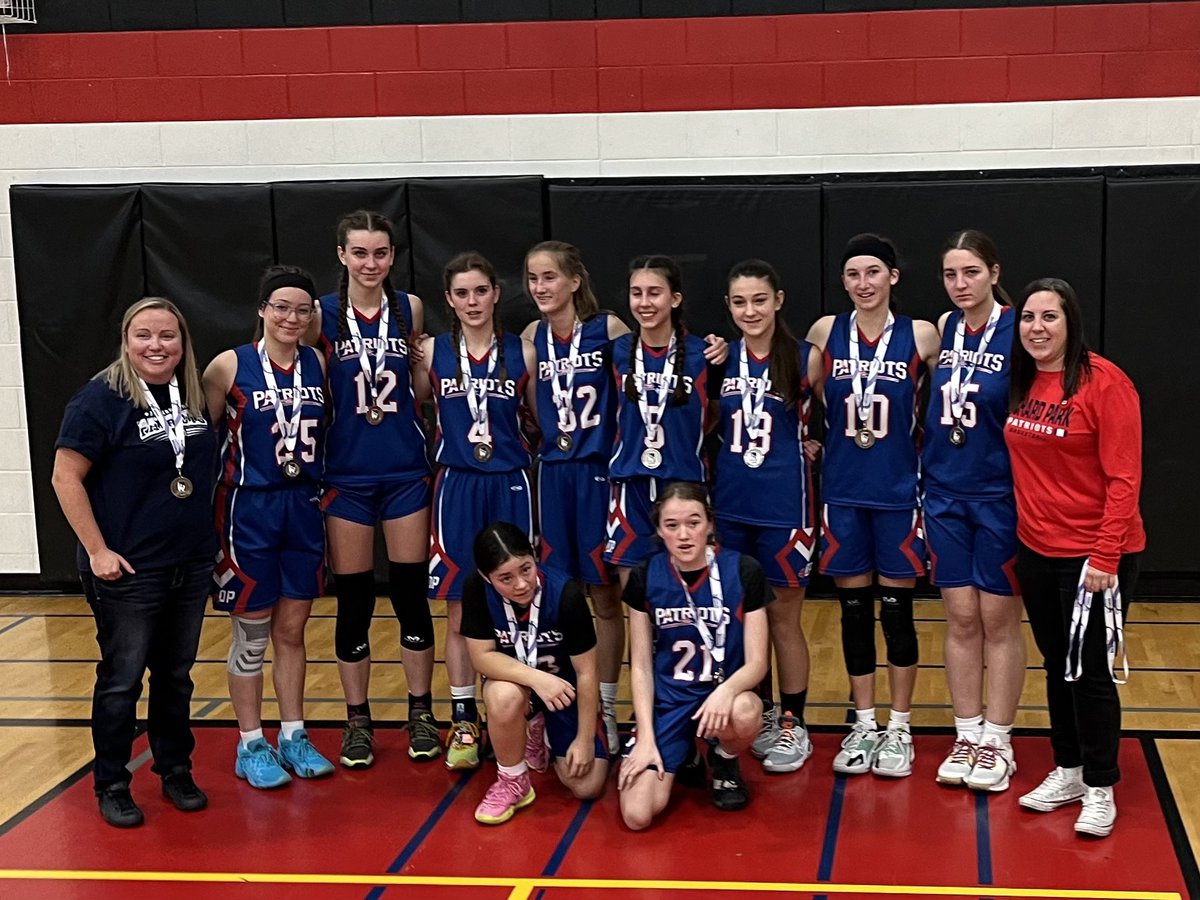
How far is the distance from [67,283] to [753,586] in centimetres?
475

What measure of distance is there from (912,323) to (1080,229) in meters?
2.67

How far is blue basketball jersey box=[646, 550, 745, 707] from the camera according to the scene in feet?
14.8

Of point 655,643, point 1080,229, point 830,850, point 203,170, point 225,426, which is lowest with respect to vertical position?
point 830,850

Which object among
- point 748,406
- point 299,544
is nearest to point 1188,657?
point 748,406

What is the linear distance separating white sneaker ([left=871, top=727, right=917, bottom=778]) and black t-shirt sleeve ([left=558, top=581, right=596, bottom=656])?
3.57 ft

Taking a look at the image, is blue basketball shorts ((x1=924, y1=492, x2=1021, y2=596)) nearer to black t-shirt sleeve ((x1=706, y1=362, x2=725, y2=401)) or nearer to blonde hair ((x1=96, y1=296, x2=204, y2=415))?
black t-shirt sleeve ((x1=706, y1=362, x2=725, y2=401))

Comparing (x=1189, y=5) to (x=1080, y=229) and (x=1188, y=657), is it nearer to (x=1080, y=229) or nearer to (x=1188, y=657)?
(x=1080, y=229)

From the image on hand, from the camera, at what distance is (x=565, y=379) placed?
194 inches

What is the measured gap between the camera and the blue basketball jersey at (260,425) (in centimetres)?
469

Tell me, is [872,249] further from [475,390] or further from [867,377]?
[475,390]

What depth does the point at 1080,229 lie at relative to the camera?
22.7ft

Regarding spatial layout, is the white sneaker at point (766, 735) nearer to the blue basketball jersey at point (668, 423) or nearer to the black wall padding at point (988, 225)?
the blue basketball jersey at point (668, 423)

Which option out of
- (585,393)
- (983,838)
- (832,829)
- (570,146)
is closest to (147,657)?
(585,393)

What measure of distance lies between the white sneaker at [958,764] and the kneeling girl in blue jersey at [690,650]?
0.68 m
